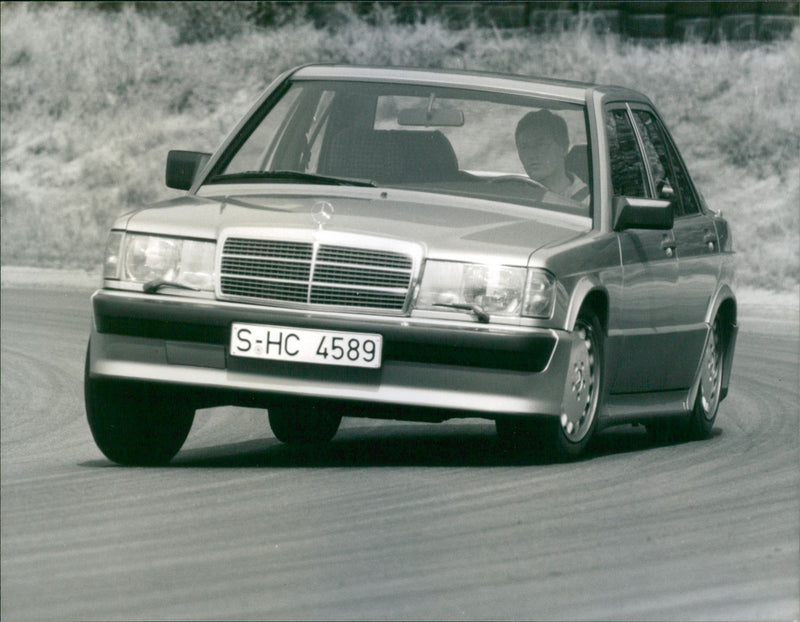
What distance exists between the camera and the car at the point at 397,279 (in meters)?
8.26

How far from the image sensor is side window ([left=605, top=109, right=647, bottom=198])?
9719mm

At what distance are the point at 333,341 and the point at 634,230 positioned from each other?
192cm

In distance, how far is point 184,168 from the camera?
9.65m

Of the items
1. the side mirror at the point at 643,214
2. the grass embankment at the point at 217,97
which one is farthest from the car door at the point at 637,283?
the grass embankment at the point at 217,97

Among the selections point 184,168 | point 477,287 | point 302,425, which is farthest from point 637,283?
point 184,168

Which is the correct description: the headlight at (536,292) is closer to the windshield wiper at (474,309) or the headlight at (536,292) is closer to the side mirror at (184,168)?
the windshield wiper at (474,309)

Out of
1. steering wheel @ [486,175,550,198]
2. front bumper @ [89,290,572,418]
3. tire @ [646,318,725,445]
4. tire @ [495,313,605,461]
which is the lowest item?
tire @ [646,318,725,445]

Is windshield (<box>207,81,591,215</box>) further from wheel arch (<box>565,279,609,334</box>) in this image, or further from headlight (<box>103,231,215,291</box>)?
headlight (<box>103,231,215,291</box>)

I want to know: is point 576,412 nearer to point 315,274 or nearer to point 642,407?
point 642,407

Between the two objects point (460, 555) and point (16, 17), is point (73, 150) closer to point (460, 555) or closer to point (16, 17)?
point (16, 17)

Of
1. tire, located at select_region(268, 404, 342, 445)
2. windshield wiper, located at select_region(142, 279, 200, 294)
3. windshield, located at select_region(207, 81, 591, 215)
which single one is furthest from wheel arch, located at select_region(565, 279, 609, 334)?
tire, located at select_region(268, 404, 342, 445)

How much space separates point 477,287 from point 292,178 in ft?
4.89

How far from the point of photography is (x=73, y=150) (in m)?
38.8

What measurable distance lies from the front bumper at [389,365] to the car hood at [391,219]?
0.31 metres
